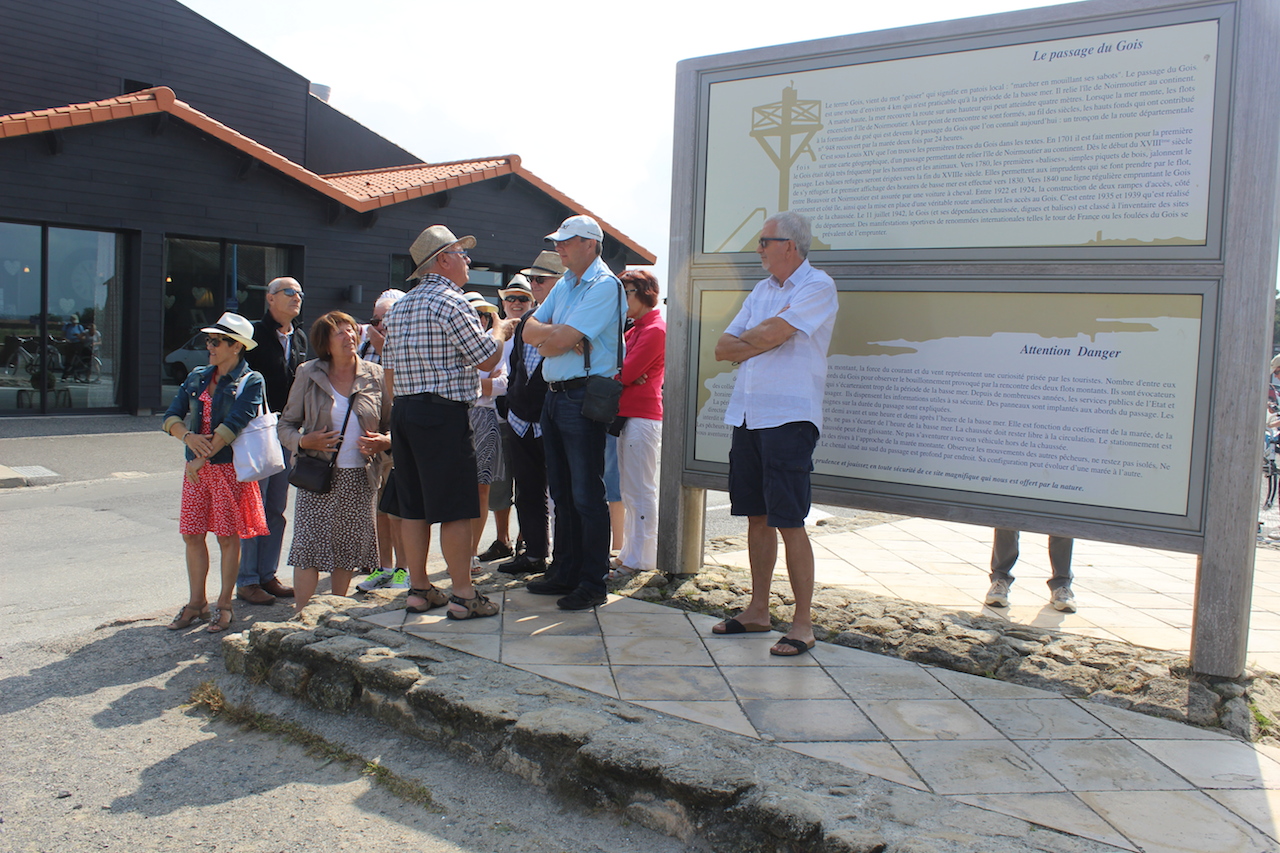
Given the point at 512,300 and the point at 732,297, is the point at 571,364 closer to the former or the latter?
the point at 732,297

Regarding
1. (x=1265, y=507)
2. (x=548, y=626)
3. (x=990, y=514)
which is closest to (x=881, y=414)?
(x=990, y=514)

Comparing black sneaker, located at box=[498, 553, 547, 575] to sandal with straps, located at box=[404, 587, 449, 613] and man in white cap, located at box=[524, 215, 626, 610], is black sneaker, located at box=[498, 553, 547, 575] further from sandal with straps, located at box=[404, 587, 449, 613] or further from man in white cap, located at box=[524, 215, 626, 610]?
sandal with straps, located at box=[404, 587, 449, 613]

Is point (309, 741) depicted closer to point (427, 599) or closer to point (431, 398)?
point (427, 599)

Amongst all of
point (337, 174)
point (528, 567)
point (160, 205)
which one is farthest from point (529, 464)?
point (337, 174)

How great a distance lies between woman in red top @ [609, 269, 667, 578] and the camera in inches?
216

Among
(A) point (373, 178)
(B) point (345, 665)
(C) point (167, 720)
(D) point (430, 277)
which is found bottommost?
(C) point (167, 720)

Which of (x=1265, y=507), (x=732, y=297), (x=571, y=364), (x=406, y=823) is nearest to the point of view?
(x=406, y=823)

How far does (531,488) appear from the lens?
559cm

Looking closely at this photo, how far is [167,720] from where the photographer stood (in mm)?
3828

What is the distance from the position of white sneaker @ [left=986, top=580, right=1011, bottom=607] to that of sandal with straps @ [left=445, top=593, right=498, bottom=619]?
2.62m

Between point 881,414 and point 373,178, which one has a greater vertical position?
point 373,178

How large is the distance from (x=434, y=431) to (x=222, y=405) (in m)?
1.37

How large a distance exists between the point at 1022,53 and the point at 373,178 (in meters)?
17.0

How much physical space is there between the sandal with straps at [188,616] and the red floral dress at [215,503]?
404 mm
